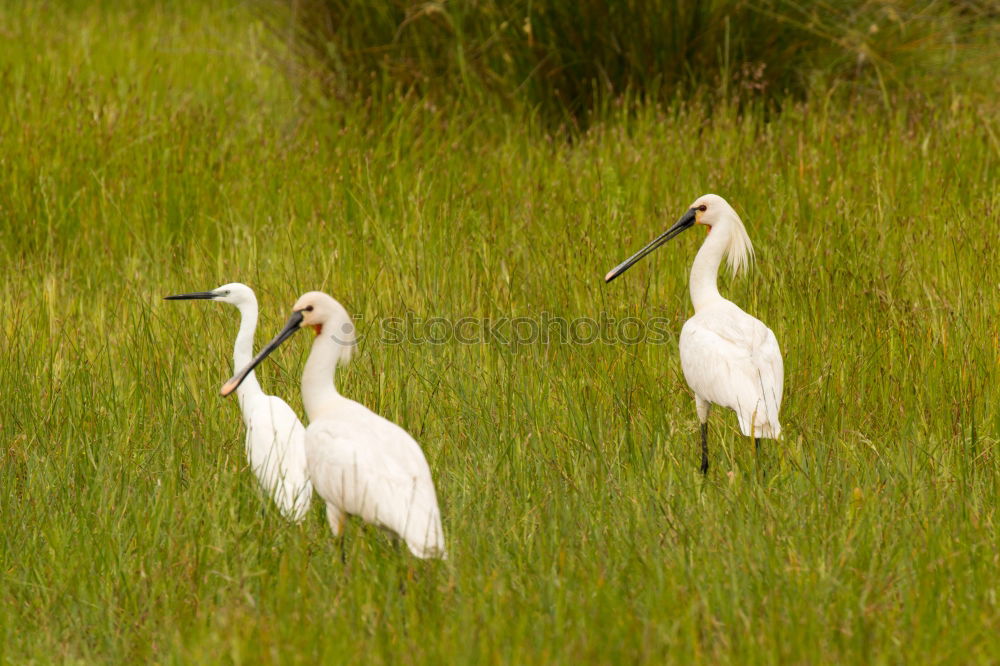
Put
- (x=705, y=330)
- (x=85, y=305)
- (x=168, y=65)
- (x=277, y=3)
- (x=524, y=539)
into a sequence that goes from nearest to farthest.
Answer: (x=524, y=539) < (x=705, y=330) < (x=85, y=305) < (x=277, y=3) < (x=168, y=65)

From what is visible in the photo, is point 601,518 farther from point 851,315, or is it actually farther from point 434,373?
point 851,315

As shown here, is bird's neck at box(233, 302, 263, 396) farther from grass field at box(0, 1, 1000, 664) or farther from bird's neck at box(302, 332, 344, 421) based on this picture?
bird's neck at box(302, 332, 344, 421)

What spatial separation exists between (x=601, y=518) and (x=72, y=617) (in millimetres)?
1320

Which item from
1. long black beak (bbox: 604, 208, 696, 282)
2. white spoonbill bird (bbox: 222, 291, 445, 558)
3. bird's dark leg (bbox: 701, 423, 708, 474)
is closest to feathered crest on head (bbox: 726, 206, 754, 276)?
long black beak (bbox: 604, 208, 696, 282)

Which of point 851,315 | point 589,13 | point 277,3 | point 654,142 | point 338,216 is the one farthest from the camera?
point 277,3

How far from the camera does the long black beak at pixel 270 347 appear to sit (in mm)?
3406

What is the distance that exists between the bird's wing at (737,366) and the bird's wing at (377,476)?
1.16 m

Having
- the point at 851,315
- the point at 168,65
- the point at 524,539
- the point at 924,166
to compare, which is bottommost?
the point at 524,539

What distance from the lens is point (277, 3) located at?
8.05m

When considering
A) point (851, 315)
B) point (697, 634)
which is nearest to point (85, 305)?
point (851, 315)

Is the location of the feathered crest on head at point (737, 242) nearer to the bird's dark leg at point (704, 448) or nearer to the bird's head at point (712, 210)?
the bird's head at point (712, 210)

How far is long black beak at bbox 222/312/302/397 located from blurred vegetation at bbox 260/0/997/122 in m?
3.77

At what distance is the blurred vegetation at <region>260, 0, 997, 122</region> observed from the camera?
7246 mm

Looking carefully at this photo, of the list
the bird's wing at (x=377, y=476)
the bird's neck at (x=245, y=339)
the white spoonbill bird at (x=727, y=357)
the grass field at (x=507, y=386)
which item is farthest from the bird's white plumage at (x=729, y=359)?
the bird's neck at (x=245, y=339)
